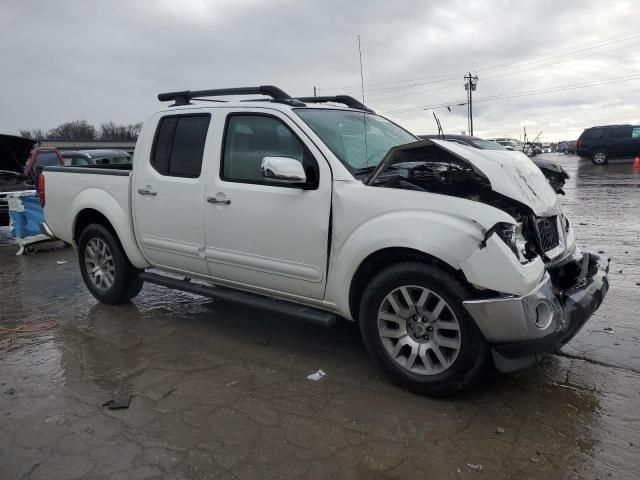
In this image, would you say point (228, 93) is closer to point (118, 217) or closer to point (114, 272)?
point (118, 217)

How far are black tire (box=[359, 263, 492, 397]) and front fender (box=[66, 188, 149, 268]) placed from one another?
2.60m

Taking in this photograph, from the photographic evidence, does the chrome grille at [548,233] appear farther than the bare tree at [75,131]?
No

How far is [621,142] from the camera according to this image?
2612cm

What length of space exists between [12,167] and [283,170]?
11.4 meters

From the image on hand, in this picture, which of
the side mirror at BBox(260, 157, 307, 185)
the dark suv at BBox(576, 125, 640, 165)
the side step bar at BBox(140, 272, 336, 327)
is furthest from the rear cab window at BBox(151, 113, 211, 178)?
the dark suv at BBox(576, 125, 640, 165)

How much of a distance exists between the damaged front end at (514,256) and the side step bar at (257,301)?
1.02 m

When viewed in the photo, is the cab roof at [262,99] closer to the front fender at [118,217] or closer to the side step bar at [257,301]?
the front fender at [118,217]

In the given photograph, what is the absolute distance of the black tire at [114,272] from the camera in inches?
213

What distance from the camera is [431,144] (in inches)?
141

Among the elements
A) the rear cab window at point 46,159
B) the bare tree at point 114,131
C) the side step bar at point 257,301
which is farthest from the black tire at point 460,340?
the bare tree at point 114,131

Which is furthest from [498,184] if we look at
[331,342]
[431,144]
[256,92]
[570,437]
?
[256,92]

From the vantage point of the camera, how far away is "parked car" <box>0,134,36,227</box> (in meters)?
10.7

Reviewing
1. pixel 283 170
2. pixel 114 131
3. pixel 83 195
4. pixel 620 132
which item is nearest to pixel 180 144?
pixel 83 195

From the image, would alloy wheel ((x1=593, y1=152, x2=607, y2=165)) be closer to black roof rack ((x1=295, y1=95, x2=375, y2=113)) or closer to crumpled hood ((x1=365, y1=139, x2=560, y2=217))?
black roof rack ((x1=295, y1=95, x2=375, y2=113))
